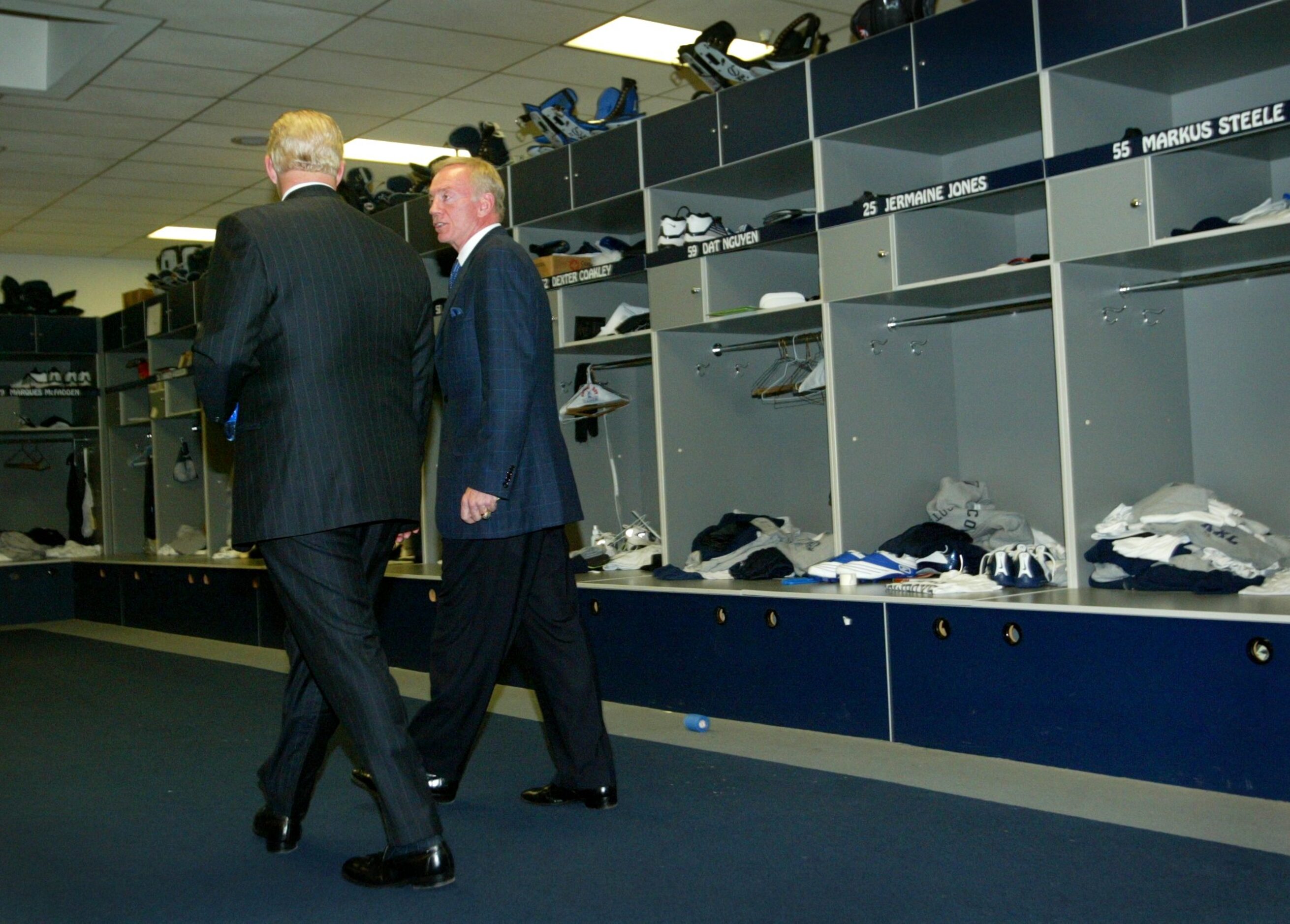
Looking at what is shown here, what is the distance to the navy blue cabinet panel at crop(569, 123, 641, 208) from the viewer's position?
5062 millimetres

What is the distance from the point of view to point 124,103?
6406mm

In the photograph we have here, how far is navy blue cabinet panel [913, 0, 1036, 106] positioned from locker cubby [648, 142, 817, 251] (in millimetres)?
555

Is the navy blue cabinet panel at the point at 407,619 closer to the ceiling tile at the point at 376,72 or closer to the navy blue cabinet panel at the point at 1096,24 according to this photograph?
the ceiling tile at the point at 376,72

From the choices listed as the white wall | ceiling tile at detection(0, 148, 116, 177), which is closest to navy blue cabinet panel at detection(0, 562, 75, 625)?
the white wall

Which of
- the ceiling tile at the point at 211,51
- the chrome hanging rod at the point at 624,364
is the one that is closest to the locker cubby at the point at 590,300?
the chrome hanging rod at the point at 624,364

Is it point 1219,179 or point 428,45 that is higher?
point 428,45

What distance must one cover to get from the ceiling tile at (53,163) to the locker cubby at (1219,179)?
240 inches

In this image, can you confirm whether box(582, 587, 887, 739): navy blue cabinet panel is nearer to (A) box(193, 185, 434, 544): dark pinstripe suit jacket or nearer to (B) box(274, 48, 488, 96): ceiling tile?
(A) box(193, 185, 434, 544): dark pinstripe suit jacket

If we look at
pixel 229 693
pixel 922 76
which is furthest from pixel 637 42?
pixel 229 693

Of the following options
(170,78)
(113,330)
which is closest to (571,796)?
(170,78)

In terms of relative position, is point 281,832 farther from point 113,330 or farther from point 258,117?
point 113,330

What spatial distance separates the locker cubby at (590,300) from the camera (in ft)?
17.9

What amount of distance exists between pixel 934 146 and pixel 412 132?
147 inches

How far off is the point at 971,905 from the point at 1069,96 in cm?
242
